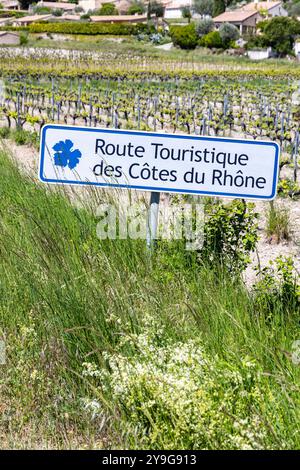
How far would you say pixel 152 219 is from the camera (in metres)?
4.22

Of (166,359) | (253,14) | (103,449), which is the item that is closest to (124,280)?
(166,359)

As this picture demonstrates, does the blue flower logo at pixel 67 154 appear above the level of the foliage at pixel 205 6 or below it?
above

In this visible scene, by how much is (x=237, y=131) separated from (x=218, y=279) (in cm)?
1362

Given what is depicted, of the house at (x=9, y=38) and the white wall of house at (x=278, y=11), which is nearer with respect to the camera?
the house at (x=9, y=38)

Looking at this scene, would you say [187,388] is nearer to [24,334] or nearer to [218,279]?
[24,334]

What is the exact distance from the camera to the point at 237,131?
17016mm

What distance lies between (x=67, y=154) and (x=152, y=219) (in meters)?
0.60

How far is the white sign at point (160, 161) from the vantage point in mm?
3957

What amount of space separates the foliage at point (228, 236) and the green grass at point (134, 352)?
0.73 ft

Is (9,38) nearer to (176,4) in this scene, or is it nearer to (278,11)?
(278,11)

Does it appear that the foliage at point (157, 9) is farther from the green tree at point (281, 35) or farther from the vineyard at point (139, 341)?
the vineyard at point (139, 341)

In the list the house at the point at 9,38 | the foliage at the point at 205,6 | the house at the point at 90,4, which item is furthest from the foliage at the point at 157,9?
the house at the point at 9,38

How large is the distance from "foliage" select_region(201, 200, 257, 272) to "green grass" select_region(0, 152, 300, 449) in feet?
0.73

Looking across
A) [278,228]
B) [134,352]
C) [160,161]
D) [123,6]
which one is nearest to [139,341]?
[134,352]
